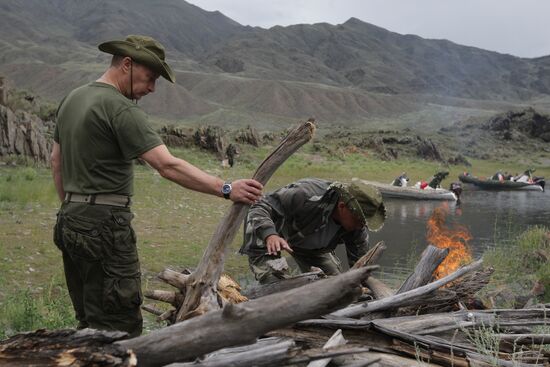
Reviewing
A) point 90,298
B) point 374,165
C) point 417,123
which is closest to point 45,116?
point 374,165

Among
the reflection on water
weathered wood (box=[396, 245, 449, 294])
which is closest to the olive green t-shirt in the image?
weathered wood (box=[396, 245, 449, 294])

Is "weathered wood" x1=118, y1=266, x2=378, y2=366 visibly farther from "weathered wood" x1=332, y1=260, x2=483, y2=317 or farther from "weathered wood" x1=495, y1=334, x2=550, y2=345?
"weathered wood" x1=495, y1=334, x2=550, y2=345

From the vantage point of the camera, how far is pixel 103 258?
394 cm

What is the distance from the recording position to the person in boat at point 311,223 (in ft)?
17.4

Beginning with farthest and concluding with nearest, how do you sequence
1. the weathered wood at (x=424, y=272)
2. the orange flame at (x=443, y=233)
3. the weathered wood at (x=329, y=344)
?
1. the orange flame at (x=443, y=233)
2. the weathered wood at (x=424, y=272)
3. the weathered wood at (x=329, y=344)

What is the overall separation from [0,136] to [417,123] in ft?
240

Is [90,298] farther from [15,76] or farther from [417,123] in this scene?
[15,76]

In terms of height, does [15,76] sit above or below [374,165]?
above

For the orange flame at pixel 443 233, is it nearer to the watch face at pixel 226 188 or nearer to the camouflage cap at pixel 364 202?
the camouflage cap at pixel 364 202

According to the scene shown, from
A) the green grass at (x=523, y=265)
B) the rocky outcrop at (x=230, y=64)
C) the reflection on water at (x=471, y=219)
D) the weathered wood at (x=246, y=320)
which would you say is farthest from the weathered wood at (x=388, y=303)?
the rocky outcrop at (x=230, y=64)

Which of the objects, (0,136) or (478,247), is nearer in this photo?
(478,247)

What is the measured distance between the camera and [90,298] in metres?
4.01

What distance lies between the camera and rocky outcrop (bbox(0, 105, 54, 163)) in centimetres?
1950

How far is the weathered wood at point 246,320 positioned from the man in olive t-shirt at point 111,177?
3.32 feet
